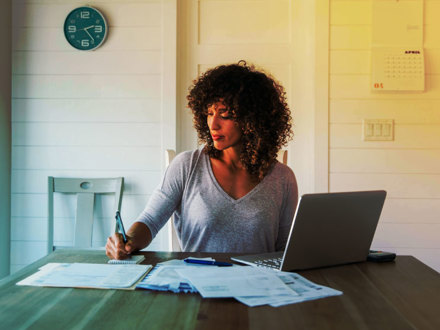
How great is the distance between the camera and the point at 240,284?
3.34 ft

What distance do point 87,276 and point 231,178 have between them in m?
0.70

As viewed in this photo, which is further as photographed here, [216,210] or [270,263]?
[216,210]

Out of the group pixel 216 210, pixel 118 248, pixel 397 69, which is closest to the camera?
pixel 118 248

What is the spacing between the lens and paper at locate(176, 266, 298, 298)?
3.17ft

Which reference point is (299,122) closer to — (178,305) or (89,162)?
(89,162)

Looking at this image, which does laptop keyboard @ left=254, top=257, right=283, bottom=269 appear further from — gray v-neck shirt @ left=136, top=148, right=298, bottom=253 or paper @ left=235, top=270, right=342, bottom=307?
gray v-neck shirt @ left=136, top=148, right=298, bottom=253

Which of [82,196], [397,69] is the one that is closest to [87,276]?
[82,196]

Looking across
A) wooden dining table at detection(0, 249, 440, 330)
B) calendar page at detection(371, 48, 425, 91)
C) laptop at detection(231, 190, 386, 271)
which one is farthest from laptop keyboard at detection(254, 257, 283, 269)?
calendar page at detection(371, 48, 425, 91)

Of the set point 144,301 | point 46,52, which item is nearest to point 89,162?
point 46,52

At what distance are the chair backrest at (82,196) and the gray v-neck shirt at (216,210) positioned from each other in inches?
40.7

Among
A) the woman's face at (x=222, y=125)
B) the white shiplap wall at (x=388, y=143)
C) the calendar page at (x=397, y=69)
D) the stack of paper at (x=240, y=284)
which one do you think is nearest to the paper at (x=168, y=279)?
the stack of paper at (x=240, y=284)

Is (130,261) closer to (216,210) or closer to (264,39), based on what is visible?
(216,210)

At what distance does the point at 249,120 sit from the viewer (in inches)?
67.5

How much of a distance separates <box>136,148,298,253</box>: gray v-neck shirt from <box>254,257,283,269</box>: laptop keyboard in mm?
305
